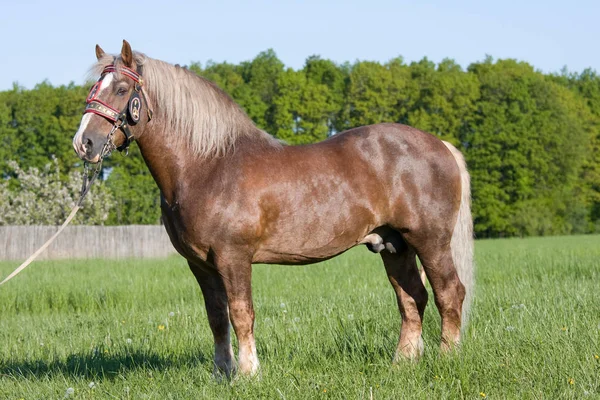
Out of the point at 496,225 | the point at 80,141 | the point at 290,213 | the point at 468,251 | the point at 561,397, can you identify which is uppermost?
the point at 80,141

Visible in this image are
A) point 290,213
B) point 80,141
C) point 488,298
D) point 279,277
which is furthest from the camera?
point 279,277

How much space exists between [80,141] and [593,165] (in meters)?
59.2

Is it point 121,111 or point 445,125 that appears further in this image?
point 445,125

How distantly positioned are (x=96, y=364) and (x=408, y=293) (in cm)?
285

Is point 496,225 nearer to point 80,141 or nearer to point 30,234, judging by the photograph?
point 30,234

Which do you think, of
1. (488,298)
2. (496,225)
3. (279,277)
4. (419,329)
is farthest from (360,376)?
(496,225)

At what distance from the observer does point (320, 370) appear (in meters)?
5.25

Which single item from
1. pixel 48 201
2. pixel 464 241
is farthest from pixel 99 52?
pixel 48 201

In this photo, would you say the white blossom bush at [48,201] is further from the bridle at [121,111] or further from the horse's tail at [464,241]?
the bridle at [121,111]

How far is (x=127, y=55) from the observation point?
4781 millimetres

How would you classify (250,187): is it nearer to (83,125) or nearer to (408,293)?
(83,125)

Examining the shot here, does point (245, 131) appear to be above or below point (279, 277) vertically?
above

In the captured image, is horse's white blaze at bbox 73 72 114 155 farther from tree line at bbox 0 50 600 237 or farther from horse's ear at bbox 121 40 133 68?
tree line at bbox 0 50 600 237

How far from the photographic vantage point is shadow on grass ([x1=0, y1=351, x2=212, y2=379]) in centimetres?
585
